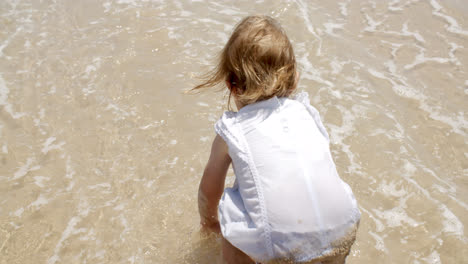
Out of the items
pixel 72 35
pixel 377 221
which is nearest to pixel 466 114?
pixel 377 221

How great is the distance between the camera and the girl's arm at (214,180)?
2.19m

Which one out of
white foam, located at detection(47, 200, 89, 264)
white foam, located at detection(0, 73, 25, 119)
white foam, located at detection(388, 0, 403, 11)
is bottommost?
white foam, located at detection(388, 0, 403, 11)

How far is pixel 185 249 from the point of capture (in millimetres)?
2658

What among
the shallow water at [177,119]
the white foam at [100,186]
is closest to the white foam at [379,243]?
the shallow water at [177,119]

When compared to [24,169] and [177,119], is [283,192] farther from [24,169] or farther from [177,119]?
[24,169]

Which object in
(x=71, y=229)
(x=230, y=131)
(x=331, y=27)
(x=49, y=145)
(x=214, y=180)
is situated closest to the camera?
(x=230, y=131)

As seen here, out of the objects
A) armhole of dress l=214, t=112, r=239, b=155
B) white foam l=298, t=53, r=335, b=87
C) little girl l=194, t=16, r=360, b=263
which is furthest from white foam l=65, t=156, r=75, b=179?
white foam l=298, t=53, r=335, b=87

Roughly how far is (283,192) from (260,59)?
2.00 ft

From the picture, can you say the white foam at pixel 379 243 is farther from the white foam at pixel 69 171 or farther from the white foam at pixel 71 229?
the white foam at pixel 69 171

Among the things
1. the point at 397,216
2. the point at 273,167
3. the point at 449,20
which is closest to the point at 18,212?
the point at 273,167

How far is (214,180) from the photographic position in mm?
2285

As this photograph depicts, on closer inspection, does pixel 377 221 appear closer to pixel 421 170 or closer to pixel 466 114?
pixel 421 170

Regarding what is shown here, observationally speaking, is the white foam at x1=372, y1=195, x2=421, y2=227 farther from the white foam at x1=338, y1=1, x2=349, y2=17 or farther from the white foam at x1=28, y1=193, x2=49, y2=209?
the white foam at x1=338, y1=1, x2=349, y2=17

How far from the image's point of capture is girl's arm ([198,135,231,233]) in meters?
2.19
